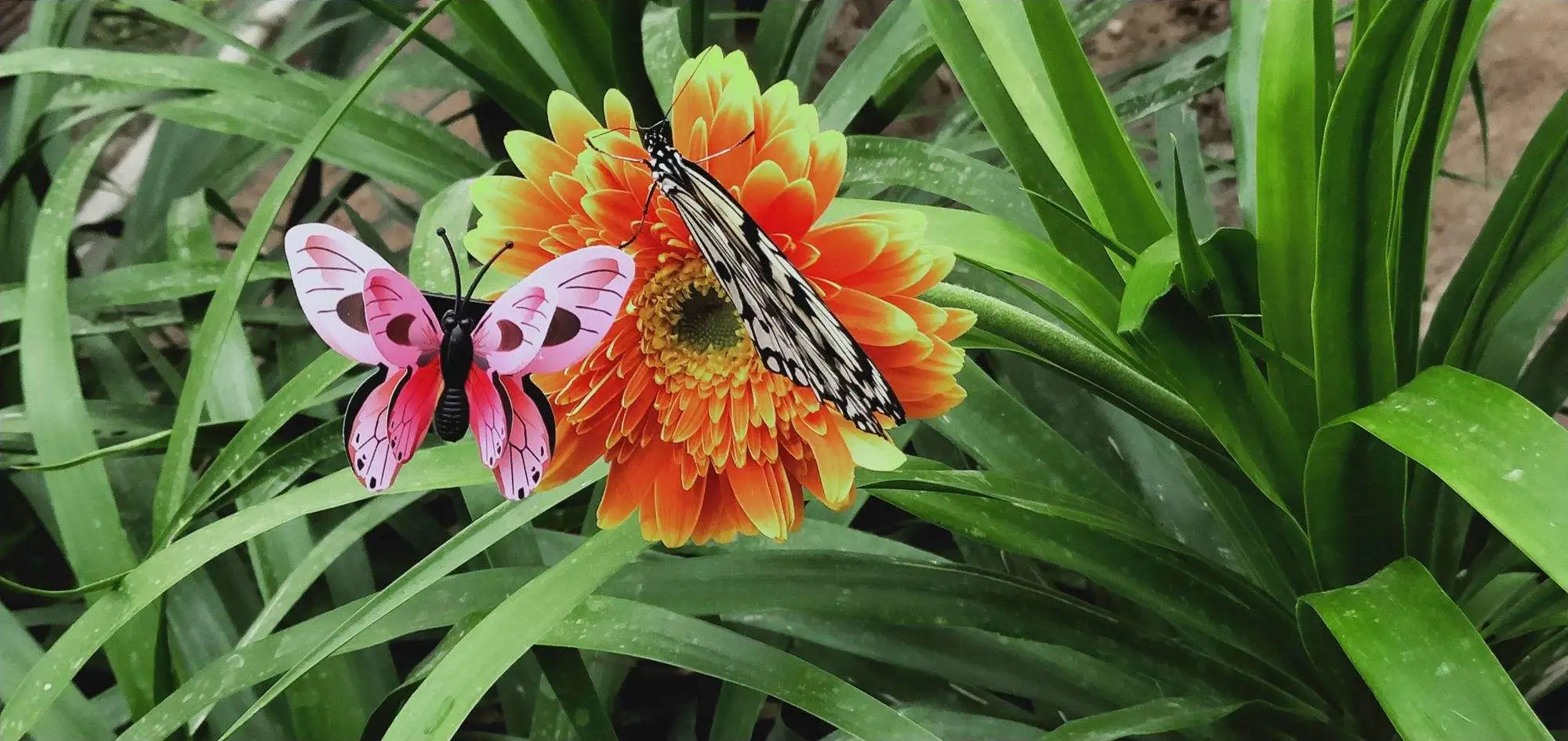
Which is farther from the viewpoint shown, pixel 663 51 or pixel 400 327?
pixel 663 51

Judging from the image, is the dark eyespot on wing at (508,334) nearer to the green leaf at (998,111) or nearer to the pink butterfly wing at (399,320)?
the pink butterfly wing at (399,320)

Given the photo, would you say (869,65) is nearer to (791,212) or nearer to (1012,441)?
(1012,441)

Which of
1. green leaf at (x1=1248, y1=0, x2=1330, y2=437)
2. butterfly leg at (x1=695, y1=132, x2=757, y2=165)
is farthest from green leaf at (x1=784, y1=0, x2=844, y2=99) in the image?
butterfly leg at (x1=695, y1=132, x2=757, y2=165)

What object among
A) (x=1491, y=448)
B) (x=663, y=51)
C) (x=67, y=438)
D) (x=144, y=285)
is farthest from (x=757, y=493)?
(x=144, y=285)

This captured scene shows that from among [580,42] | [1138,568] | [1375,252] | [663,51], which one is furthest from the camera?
[580,42]

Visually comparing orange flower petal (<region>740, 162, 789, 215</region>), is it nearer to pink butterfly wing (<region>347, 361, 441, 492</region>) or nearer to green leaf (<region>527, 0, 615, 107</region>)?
pink butterfly wing (<region>347, 361, 441, 492</region>)
